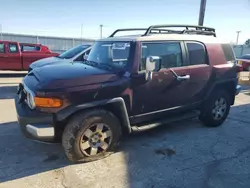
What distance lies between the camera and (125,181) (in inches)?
115

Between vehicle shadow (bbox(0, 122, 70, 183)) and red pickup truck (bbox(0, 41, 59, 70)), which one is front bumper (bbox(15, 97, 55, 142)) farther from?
red pickup truck (bbox(0, 41, 59, 70))

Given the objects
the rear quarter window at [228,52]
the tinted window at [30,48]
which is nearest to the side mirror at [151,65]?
the rear quarter window at [228,52]

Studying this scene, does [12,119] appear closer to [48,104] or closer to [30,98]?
[30,98]

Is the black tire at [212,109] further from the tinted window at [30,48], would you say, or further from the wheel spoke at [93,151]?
the tinted window at [30,48]

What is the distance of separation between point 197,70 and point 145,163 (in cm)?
204

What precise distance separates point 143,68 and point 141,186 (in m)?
1.73

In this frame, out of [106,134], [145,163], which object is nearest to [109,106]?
[106,134]

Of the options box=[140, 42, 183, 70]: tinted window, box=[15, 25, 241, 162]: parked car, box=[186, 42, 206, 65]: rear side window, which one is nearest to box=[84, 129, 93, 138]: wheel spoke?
box=[15, 25, 241, 162]: parked car

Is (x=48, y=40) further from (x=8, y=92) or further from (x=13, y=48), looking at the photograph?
(x=8, y=92)

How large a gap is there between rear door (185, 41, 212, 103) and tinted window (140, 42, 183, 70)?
9.7 inches

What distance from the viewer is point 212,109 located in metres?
4.72

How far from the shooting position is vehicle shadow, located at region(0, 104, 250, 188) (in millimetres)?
2996

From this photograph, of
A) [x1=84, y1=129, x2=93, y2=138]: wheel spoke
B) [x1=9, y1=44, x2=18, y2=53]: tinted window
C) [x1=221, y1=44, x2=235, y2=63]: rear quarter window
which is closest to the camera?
[x1=84, y1=129, x2=93, y2=138]: wheel spoke

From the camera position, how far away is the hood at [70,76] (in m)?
2.97
